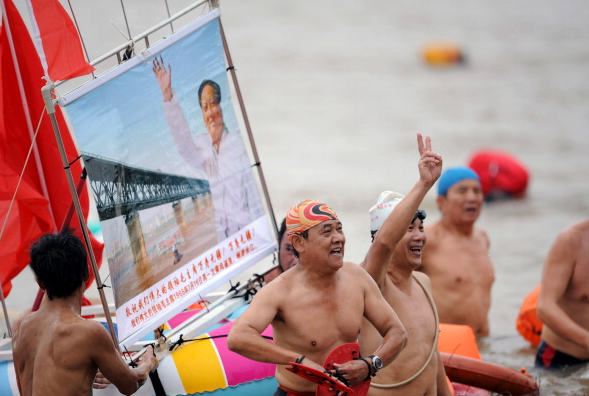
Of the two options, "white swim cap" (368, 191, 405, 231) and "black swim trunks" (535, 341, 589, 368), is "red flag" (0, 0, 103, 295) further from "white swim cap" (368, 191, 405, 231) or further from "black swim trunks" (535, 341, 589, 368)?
"black swim trunks" (535, 341, 589, 368)

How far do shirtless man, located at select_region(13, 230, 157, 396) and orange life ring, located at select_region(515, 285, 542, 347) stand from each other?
4054 mm

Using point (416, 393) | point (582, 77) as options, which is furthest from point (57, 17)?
point (582, 77)

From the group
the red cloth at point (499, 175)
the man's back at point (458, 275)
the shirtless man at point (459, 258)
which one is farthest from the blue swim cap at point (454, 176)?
the red cloth at point (499, 175)

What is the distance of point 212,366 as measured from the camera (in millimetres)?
5043

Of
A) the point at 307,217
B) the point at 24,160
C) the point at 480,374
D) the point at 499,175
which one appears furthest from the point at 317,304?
the point at 499,175

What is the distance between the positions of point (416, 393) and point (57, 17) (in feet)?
9.03

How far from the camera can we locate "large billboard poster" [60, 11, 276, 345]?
15.5 feet

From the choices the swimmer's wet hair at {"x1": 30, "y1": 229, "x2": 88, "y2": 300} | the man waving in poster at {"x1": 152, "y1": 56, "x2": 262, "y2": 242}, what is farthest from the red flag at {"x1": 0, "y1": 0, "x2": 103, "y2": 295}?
the swimmer's wet hair at {"x1": 30, "y1": 229, "x2": 88, "y2": 300}

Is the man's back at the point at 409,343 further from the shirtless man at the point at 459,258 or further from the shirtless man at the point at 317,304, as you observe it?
the shirtless man at the point at 459,258

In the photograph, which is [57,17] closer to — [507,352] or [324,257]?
[324,257]

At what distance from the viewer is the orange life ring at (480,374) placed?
18.9ft

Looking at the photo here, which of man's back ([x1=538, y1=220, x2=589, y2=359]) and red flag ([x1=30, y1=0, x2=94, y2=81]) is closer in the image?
red flag ([x1=30, y1=0, x2=94, y2=81])

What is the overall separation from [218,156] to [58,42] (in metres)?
1.49

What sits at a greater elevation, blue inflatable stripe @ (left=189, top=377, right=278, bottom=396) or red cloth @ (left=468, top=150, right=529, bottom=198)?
blue inflatable stripe @ (left=189, top=377, right=278, bottom=396)
